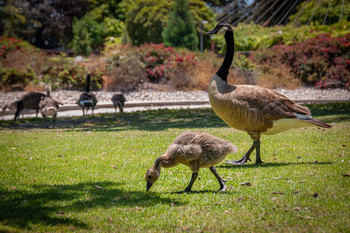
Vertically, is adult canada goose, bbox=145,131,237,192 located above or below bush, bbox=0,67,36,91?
above

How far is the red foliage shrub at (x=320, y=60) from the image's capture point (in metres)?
25.5

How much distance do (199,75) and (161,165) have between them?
20.5 metres

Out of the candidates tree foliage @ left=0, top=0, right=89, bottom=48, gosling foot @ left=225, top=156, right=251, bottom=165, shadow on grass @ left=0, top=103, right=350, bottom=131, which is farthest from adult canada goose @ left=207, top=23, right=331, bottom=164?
tree foliage @ left=0, top=0, right=89, bottom=48

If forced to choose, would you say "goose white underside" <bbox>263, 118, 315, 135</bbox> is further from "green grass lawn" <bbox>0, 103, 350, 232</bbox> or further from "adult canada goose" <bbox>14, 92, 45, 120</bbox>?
"adult canada goose" <bbox>14, 92, 45, 120</bbox>

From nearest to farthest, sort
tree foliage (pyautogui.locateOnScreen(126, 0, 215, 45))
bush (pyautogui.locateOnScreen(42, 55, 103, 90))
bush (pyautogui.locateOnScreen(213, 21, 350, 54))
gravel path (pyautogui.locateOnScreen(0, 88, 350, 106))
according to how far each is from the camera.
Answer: gravel path (pyautogui.locateOnScreen(0, 88, 350, 106)) → bush (pyautogui.locateOnScreen(42, 55, 103, 90)) → bush (pyautogui.locateOnScreen(213, 21, 350, 54)) → tree foliage (pyautogui.locateOnScreen(126, 0, 215, 45))

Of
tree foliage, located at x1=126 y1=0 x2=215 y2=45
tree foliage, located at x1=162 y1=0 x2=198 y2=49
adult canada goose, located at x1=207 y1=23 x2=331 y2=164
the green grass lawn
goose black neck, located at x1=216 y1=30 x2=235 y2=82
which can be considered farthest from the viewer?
tree foliage, located at x1=126 y1=0 x2=215 y2=45

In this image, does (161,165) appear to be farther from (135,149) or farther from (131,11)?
(131,11)

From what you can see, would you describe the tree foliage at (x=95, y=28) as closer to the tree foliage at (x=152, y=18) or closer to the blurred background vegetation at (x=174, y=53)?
the blurred background vegetation at (x=174, y=53)

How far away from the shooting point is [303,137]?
1009 centimetres

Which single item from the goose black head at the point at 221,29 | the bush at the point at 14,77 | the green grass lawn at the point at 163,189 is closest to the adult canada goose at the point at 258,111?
the green grass lawn at the point at 163,189

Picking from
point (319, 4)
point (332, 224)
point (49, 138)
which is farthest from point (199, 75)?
point (319, 4)

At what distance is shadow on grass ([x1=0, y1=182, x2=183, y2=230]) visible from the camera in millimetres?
4660

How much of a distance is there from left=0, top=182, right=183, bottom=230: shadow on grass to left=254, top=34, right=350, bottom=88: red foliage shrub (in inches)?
907

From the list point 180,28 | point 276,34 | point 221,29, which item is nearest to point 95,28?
point 180,28
